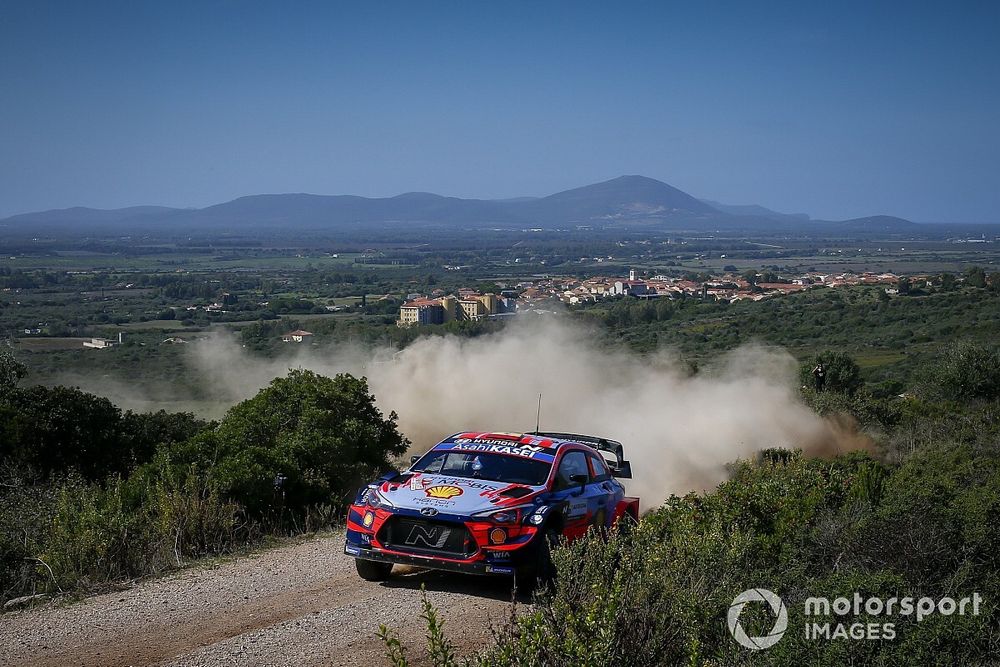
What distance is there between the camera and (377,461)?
1584cm

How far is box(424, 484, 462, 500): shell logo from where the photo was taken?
30.2ft

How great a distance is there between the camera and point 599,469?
11008 mm

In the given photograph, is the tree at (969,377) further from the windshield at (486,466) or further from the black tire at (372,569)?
the black tire at (372,569)

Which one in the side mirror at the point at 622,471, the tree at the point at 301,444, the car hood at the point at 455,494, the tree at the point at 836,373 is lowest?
the tree at the point at 836,373

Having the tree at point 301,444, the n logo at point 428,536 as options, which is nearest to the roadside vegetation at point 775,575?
the n logo at point 428,536

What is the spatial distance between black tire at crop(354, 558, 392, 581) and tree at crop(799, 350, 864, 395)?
87.7 ft

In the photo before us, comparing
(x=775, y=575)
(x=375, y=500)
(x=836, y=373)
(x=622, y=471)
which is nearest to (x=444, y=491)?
(x=375, y=500)

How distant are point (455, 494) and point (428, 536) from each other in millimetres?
466

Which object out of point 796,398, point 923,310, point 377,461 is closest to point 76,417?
point 377,461

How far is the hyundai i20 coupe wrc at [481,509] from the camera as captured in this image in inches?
346

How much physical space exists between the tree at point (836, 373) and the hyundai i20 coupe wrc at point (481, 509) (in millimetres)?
25399

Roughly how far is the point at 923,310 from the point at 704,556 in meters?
59.8

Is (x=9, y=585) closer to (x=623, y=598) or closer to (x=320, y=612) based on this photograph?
(x=320, y=612)

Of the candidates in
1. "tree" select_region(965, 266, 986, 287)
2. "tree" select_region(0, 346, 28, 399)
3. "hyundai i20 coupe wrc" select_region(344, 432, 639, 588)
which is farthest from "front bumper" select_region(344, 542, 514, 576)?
"tree" select_region(965, 266, 986, 287)
